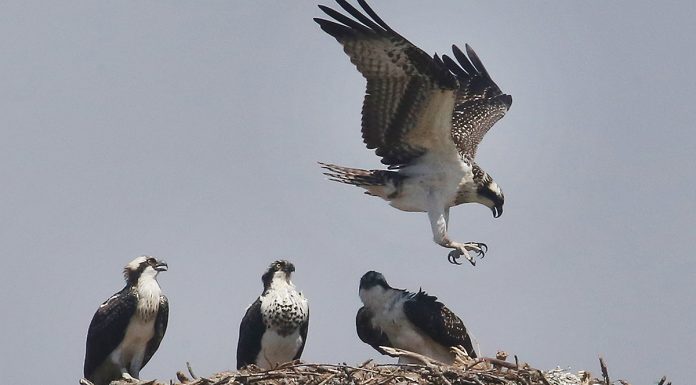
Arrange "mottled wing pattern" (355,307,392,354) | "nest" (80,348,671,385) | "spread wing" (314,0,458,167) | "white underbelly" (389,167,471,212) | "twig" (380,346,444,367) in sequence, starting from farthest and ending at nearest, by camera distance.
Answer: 1. "white underbelly" (389,167,471,212)
2. "spread wing" (314,0,458,167)
3. "mottled wing pattern" (355,307,392,354)
4. "twig" (380,346,444,367)
5. "nest" (80,348,671,385)

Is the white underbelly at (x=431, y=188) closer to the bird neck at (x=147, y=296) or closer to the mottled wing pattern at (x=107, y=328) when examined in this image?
the bird neck at (x=147, y=296)

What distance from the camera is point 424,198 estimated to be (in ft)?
52.9

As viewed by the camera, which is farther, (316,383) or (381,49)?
(381,49)

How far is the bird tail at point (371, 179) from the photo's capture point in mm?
15953

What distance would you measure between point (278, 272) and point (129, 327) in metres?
1.51

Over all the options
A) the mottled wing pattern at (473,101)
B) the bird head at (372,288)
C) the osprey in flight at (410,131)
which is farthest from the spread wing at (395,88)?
the bird head at (372,288)

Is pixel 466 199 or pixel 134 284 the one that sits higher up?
pixel 466 199

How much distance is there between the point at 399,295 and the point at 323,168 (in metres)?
2.08

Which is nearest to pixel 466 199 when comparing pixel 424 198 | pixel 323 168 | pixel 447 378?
pixel 424 198

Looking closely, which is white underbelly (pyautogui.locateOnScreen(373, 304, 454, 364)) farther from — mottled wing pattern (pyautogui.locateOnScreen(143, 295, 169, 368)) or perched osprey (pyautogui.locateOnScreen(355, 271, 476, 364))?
mottled wing pattern (pyautogui.locateOnScreen(143, 295, 169, 368))

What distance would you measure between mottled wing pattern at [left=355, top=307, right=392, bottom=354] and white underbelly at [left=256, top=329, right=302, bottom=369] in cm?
53

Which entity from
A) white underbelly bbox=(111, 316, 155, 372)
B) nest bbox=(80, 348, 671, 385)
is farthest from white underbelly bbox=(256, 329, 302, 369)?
nest bbox=(80, 348, 671, 385)

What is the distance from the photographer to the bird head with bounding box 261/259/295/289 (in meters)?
14.7

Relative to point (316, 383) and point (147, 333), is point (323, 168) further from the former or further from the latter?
point (316, 383)
